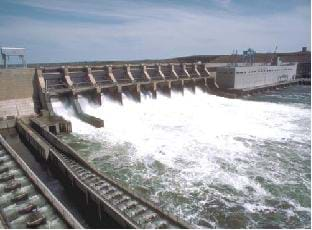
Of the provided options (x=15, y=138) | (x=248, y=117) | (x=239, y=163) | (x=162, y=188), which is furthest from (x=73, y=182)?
(x=248, y=117)

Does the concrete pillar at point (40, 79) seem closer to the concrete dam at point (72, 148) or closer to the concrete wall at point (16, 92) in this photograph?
the concrete dam at point (72, 148)

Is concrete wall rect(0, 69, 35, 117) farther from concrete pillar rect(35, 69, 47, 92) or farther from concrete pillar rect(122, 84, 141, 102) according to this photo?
concrete pillar rect(122, 84, 141, 102)

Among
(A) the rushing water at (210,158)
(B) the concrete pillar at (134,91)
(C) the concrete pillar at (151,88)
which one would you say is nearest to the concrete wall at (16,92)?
(A) the rushing water at (210,158)

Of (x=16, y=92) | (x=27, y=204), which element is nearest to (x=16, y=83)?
(x=16, y=92)

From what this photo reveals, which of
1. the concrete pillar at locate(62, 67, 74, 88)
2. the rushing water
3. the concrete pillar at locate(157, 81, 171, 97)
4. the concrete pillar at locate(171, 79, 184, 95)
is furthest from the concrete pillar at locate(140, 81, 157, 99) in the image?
the concrete pillar at locate(62, 67, 74, 88)

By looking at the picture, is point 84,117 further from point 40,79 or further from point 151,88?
point 151,88

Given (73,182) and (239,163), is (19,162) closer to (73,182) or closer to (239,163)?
(73,182)
